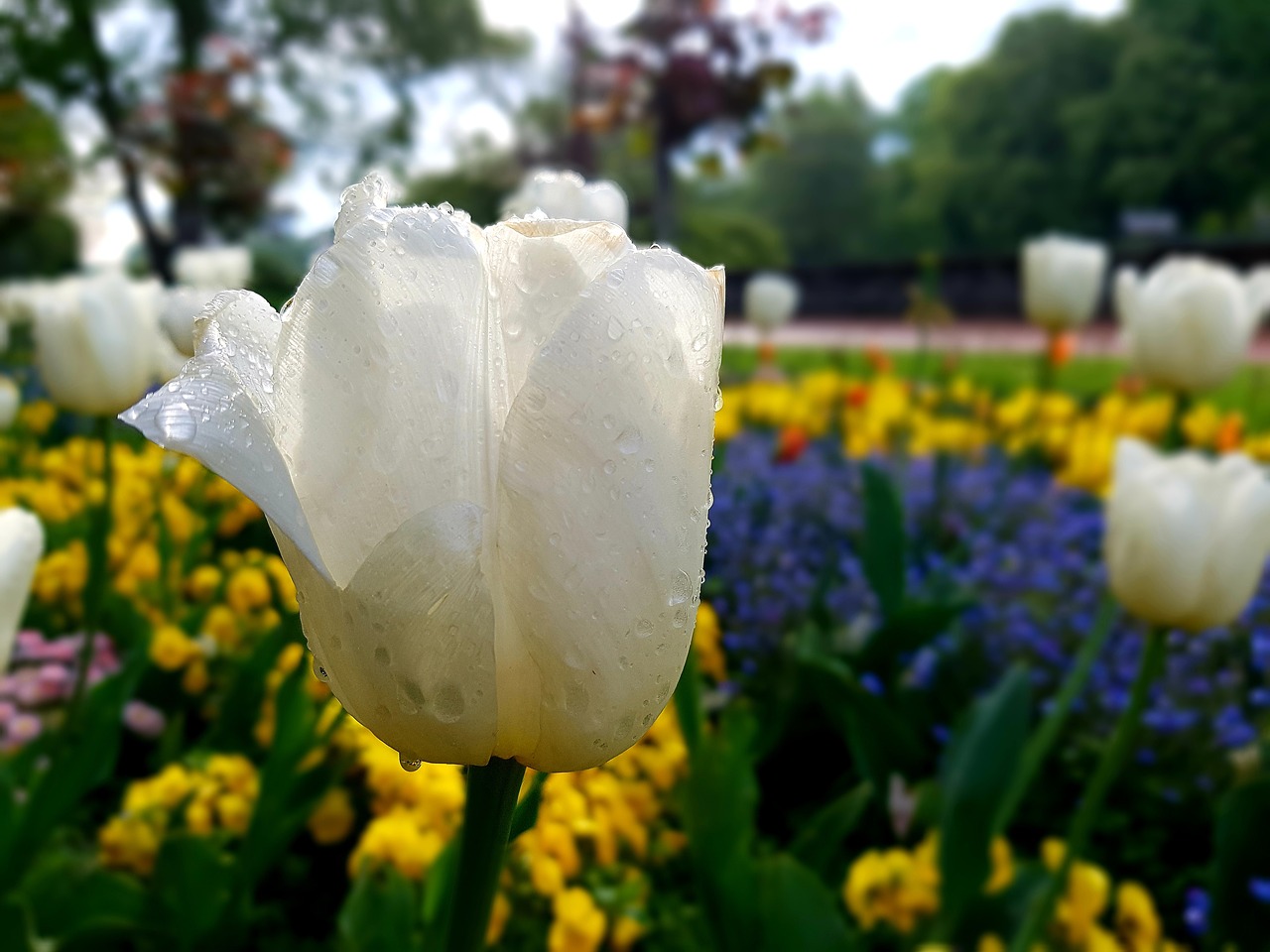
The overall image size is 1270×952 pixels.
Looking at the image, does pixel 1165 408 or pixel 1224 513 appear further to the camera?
pixel 1165 408

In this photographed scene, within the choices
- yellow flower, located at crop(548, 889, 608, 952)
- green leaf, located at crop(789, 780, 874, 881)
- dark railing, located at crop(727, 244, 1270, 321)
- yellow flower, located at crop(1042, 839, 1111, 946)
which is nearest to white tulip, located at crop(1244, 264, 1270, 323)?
yellow flower, located at crop(1042, 839, 1111, 946)

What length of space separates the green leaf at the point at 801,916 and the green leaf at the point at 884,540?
2.88 feet

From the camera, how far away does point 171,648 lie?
66.7 inches

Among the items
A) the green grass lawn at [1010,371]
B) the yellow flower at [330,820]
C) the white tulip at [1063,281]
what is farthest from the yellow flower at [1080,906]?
the green grass lawn at [1010,371]

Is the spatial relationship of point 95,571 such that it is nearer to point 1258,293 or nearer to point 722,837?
point 722,837

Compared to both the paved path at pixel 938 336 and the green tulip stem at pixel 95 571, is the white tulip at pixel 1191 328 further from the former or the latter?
the paved path at pixel 938 336

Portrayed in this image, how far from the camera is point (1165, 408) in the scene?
3.98 m

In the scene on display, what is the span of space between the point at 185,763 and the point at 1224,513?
1.40 m

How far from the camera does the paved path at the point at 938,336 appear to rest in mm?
8430

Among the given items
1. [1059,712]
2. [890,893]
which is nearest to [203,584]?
[890,893]

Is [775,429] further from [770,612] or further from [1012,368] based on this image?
[1012,368]

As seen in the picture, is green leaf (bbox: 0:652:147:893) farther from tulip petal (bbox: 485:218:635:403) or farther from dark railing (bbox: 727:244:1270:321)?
dark railing (bbox: 727:244:1270:321)

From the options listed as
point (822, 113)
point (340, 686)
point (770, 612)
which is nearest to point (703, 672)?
A: point (770, 612)

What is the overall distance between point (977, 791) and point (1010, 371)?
18.8 ft
